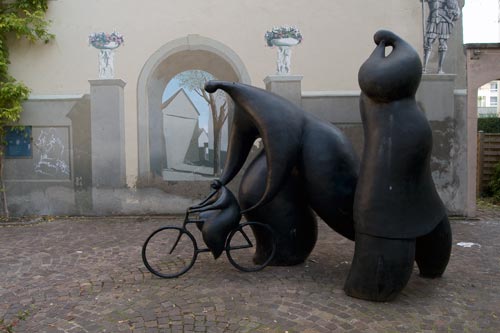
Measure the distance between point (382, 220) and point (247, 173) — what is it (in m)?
1.69

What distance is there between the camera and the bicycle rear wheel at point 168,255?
183 inches

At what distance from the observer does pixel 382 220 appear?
12.4 ft

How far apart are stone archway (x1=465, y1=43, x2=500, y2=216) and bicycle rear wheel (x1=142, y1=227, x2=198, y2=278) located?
5.70 meters

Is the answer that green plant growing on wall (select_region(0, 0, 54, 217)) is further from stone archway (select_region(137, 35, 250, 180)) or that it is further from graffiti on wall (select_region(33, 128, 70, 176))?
stone archway (select_region(137, 35, 250, 180))

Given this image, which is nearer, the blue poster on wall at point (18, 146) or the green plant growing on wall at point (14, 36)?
the green plant growing on wall at point (14, 36)

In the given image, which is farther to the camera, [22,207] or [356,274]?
[22,207]

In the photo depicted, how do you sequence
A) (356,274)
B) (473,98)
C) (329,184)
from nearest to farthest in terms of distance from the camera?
(356,274), (329,184), (473,98)

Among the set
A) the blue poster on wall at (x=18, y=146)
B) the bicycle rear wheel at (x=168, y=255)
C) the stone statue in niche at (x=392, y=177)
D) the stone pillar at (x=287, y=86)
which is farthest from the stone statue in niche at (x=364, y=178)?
the blue poster on wall at (x=18, y=146)

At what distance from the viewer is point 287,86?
8.53 metres

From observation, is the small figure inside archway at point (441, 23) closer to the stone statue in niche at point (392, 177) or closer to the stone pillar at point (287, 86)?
the stone pillar at point (287, 86)

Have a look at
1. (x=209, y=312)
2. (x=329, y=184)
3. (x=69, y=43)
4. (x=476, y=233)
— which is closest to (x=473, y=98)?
(x=476, y=233)

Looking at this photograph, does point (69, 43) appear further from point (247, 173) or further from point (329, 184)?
point (329, 184)

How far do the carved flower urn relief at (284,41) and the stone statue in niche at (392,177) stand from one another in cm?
474

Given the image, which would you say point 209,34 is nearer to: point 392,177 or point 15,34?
point 15,34
